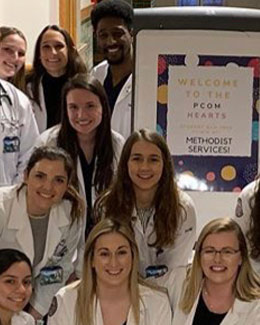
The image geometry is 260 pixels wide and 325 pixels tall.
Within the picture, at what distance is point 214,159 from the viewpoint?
10.5 feet

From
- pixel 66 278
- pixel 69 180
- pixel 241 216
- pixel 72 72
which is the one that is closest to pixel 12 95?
pixel 72 72

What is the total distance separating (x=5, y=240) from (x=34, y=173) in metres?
0.26

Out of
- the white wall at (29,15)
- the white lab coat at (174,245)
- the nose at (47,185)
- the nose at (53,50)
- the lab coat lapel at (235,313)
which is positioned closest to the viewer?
the lab coat lapel at (235,313)

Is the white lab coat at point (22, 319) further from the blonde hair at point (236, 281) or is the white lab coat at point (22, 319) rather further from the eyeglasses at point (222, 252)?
the eyeglasses at point (222, 252)

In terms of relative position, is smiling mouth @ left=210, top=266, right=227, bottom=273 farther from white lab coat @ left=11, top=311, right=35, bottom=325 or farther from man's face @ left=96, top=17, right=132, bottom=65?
man's face @ left=96, top=17, right=132, bottom=65

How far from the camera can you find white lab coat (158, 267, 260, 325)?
2.39 m

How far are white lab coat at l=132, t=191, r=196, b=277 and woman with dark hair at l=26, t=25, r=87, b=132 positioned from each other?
36.7 inches

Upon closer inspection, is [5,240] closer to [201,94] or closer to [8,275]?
[8,275]

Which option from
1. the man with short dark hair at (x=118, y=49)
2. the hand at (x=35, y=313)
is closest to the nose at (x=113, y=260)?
the hand at (x=35, y=313)

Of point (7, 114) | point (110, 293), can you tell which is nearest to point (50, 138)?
point (7, 114)

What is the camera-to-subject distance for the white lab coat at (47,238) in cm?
268

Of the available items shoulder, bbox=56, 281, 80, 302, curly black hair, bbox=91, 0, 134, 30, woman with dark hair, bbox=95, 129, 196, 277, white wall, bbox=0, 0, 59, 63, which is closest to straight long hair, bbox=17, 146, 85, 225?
woman with dark hair, bbox=95, 129, 196, 277

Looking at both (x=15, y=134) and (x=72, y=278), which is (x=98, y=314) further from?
(x=15, y=134)

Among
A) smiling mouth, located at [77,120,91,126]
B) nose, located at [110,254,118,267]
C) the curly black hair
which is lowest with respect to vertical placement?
nose, located at [110,254,118,267]
